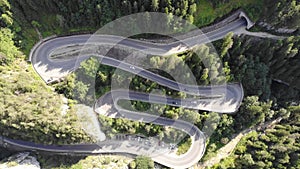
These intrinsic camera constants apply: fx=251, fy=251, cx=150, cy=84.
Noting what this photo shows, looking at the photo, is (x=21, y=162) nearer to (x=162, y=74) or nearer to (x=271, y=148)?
(x=162, y=74)

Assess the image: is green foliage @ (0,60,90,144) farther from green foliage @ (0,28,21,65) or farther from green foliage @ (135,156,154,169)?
green foliage @ (135,156,154,169)

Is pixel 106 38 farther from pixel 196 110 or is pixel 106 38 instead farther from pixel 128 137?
pixel 196 110

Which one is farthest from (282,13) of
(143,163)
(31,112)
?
(31,112)

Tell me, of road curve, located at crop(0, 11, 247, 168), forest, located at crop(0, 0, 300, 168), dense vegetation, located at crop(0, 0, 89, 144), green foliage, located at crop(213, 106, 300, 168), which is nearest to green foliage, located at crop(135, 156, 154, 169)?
forest, located at crop(0, 0, 300, 168)

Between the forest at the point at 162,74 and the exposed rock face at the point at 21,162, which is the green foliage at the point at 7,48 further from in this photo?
the exposed rock face at the point at 21,162

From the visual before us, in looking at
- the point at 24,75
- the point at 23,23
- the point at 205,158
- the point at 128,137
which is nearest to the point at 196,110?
the point at 205,158
